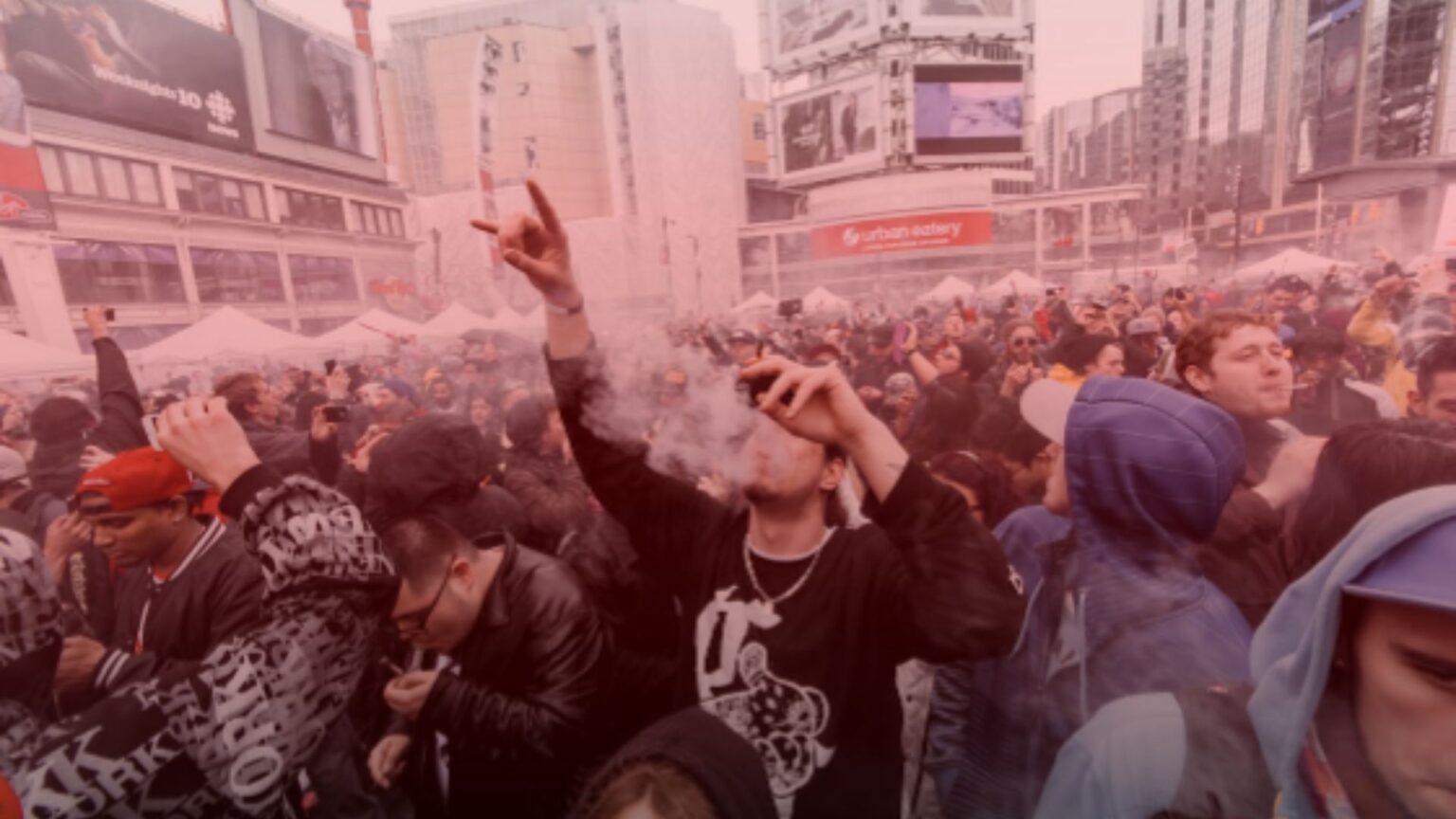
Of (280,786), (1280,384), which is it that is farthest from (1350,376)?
(280,786)

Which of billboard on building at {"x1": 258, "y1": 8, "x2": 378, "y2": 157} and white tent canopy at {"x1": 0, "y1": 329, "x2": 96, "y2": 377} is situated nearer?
white tent canopy at {"x1": 0, "y1": 329, "x2": 96, "y2": 377}

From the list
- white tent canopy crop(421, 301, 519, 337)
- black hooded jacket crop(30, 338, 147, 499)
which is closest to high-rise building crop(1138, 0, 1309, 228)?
white tent canopy crop(421, 301, 519, 337)

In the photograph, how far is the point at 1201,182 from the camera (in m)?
2.52

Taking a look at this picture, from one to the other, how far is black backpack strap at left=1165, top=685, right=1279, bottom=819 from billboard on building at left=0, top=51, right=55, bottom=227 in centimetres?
304

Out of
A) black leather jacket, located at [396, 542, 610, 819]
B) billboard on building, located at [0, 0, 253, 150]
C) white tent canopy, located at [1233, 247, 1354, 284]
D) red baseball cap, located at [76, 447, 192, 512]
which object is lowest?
black leather jacket, located at [396, 542, 610, 819]

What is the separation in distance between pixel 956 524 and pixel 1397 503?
0.59 m

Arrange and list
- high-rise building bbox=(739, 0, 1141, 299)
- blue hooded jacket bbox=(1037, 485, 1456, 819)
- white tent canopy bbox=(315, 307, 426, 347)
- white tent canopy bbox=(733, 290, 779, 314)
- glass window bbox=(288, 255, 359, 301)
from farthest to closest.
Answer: high-rise building bbox=(739, 0, 1141, 299)
white tent canopy bbox=(733, 290, 779, 314)
white tent canopy bbox=(315, 307, 426, 347)
glass window bbox=(288, 255, 359, 301)
blue hooded jacket bbox=(1037, 485, 1456, 819)

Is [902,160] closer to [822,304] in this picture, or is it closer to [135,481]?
[822,304]

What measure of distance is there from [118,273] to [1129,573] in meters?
3.07

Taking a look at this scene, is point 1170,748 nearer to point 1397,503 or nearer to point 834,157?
point 1397,503

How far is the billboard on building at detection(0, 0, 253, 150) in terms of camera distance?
5.82ft

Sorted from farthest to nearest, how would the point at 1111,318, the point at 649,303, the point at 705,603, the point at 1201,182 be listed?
the point at 1111,318 < the point at 1201,182 < the point at 649,303 < the point at 705,603

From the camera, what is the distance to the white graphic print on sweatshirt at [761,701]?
141 centimetres

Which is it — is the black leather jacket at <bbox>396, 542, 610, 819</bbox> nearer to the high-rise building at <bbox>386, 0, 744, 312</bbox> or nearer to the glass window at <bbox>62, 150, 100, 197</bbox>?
the high-rise building at <bbox>386, 0, 744, 312</bbox>
